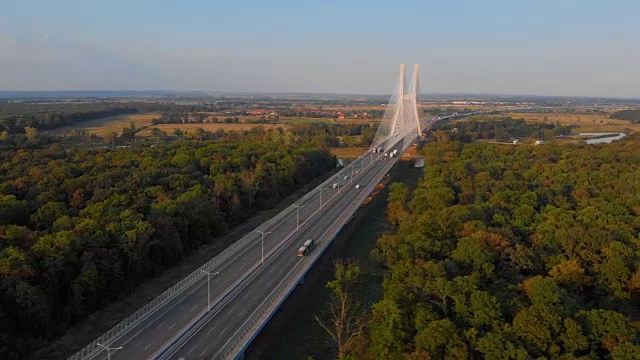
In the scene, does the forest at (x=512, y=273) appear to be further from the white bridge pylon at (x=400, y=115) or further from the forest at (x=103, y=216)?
the white bridge pylon at (x=400, y=115)

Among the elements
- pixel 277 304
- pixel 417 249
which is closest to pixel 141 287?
pixel 277 304

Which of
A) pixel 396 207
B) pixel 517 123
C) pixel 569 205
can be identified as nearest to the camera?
pixel 569 205

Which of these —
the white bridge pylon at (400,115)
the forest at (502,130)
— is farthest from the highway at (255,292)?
the forest at (502,130)

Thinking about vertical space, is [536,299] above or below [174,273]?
above

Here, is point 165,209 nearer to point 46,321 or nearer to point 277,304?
point 46,321

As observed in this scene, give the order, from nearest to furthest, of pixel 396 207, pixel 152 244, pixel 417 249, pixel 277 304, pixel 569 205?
pixel 277 304
pixel 417 249
pixel 152 244
pixel 569 205
pixel 396 207

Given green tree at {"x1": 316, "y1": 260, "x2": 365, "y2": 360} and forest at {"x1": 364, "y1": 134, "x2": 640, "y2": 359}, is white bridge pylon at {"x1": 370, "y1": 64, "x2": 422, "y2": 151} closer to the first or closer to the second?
forest at {"x1": 364, "y1": 134, "x2": 640, "y2": 359}

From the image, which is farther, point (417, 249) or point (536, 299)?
point (417, 249)
